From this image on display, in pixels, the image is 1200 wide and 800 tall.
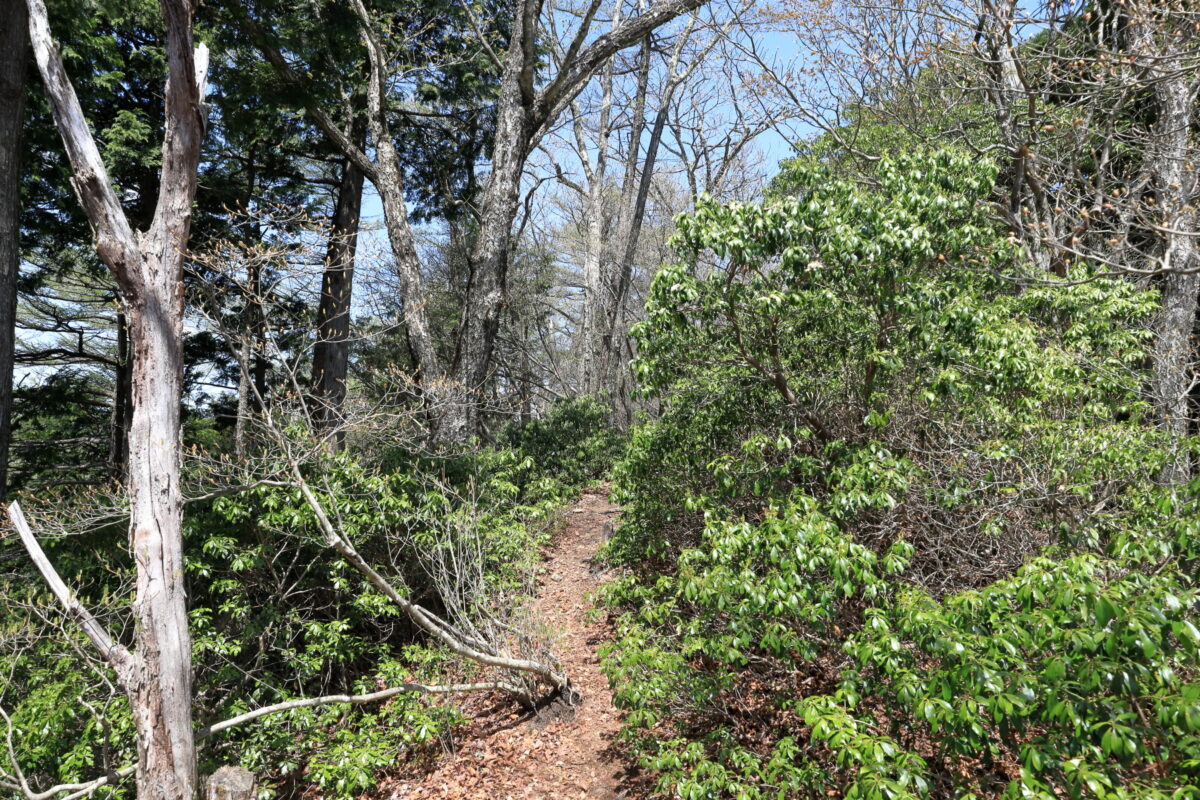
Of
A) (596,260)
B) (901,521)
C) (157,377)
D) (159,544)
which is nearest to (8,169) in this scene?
(157,377)

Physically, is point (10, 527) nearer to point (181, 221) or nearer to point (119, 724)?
point (119, 724)

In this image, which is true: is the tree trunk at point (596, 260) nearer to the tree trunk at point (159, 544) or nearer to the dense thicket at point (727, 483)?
the dense thicket at point (727, 483)

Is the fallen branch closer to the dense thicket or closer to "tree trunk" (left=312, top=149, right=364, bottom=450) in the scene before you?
the dense thicket

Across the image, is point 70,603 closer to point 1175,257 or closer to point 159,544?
point 159,544

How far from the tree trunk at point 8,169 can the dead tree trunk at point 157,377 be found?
6.24 feet

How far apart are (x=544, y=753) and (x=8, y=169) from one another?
24.9ft

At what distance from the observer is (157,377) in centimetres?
515

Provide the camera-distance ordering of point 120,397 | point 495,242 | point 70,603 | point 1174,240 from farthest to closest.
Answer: point 120,397, point 495,242, point 1174,240, point 70,603

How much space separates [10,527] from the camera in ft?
16.4

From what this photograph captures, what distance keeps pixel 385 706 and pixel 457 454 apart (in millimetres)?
2911

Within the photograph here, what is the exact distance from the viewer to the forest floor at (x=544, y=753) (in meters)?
5.06

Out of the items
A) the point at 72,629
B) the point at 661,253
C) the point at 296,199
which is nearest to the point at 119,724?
the point at 72,629

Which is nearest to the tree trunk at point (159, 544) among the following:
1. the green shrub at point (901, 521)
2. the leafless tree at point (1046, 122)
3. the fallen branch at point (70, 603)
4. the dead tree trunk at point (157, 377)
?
the dead tree trunk at point (157, 377)

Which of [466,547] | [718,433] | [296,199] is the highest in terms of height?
[296,199]
